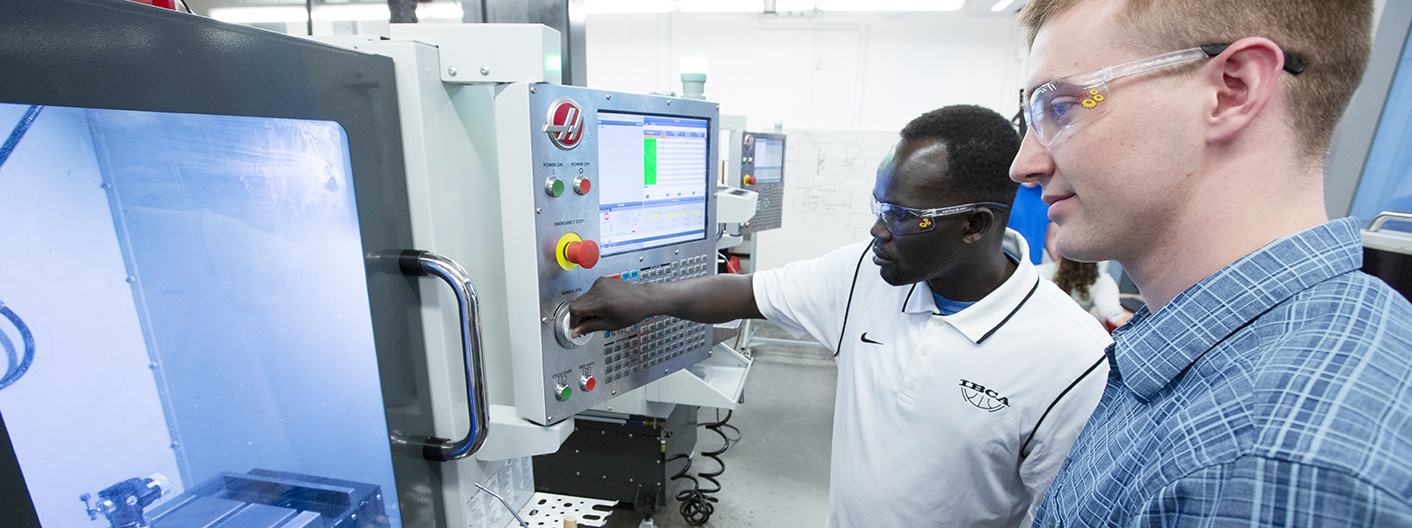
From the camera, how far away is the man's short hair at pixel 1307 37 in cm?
43

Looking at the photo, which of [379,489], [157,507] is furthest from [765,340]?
[157,507]

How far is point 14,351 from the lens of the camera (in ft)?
1.42

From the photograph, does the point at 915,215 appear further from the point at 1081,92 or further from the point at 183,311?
the point at 183,311

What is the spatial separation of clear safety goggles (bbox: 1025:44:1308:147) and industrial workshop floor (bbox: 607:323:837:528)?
1.91 m

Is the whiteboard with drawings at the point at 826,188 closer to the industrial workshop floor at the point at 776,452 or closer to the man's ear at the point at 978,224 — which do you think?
the industrial workshop floor at the point at 776,452

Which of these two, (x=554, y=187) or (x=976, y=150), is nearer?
(x=554, y=187)

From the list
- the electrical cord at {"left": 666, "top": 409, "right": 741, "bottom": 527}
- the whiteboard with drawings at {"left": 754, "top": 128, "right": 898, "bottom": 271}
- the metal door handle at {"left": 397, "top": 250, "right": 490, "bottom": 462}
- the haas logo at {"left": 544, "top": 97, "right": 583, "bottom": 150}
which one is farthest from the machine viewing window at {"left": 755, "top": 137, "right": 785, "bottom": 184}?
the metal door handle at {"left": 397, "top": 250, "right": 490, "bottom": 462}

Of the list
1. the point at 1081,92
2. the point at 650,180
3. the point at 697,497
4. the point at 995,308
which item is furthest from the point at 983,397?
the point at 697,497

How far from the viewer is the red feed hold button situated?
84 cm

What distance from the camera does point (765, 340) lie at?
3.74m

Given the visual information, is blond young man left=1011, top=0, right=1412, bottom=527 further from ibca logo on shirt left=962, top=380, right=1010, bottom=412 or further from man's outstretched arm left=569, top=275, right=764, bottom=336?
man's outstretched arm left=569, top=275, right=764, bottom=336

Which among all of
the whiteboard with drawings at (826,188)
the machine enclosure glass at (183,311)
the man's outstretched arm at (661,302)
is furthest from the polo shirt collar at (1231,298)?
the whiteboard with drawings at (826,188)

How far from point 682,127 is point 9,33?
31.1 inches

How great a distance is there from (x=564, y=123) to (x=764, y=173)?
2619 millimetres
